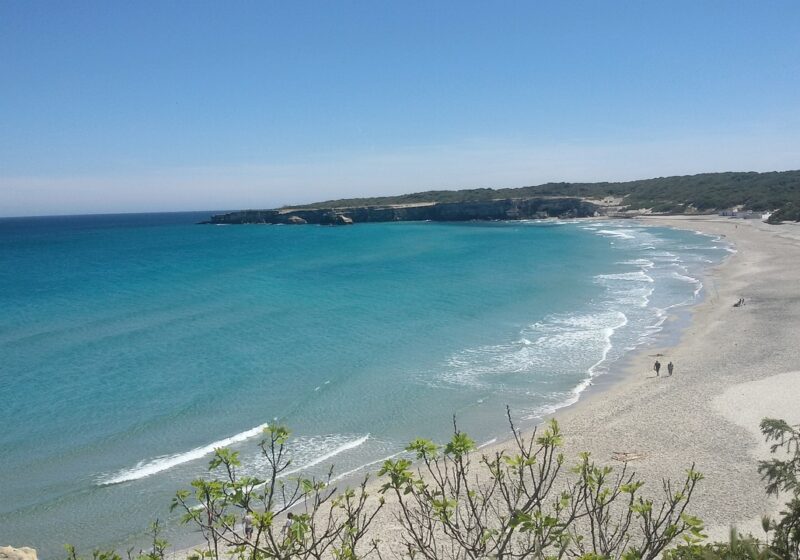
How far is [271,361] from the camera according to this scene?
2725cm

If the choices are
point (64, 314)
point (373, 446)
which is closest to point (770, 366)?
point (373, 446)

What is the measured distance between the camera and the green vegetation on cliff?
338 feet

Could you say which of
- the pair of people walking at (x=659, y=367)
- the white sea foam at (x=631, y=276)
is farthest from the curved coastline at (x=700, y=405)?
the white sea foam at (x=631, y=276)

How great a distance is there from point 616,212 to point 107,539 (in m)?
121

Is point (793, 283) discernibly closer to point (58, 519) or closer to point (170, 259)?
point (58, 519)

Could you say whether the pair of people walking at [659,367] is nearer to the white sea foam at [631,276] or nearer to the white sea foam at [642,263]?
the white sea foam at [631,276]

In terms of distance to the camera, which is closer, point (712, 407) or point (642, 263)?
point (712, 407)

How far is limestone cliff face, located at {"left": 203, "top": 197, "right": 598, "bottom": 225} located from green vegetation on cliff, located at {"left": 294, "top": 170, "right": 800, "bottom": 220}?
28.7 ft

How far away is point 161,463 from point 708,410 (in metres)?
16.9

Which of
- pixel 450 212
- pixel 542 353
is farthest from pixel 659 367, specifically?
pixel 450 212

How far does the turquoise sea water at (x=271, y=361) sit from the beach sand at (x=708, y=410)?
1.87 m

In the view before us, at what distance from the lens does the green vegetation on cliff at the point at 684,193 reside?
10300 centimetres

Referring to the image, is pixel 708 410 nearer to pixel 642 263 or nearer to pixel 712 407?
pixel 712 407

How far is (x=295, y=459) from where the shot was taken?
684 inches
